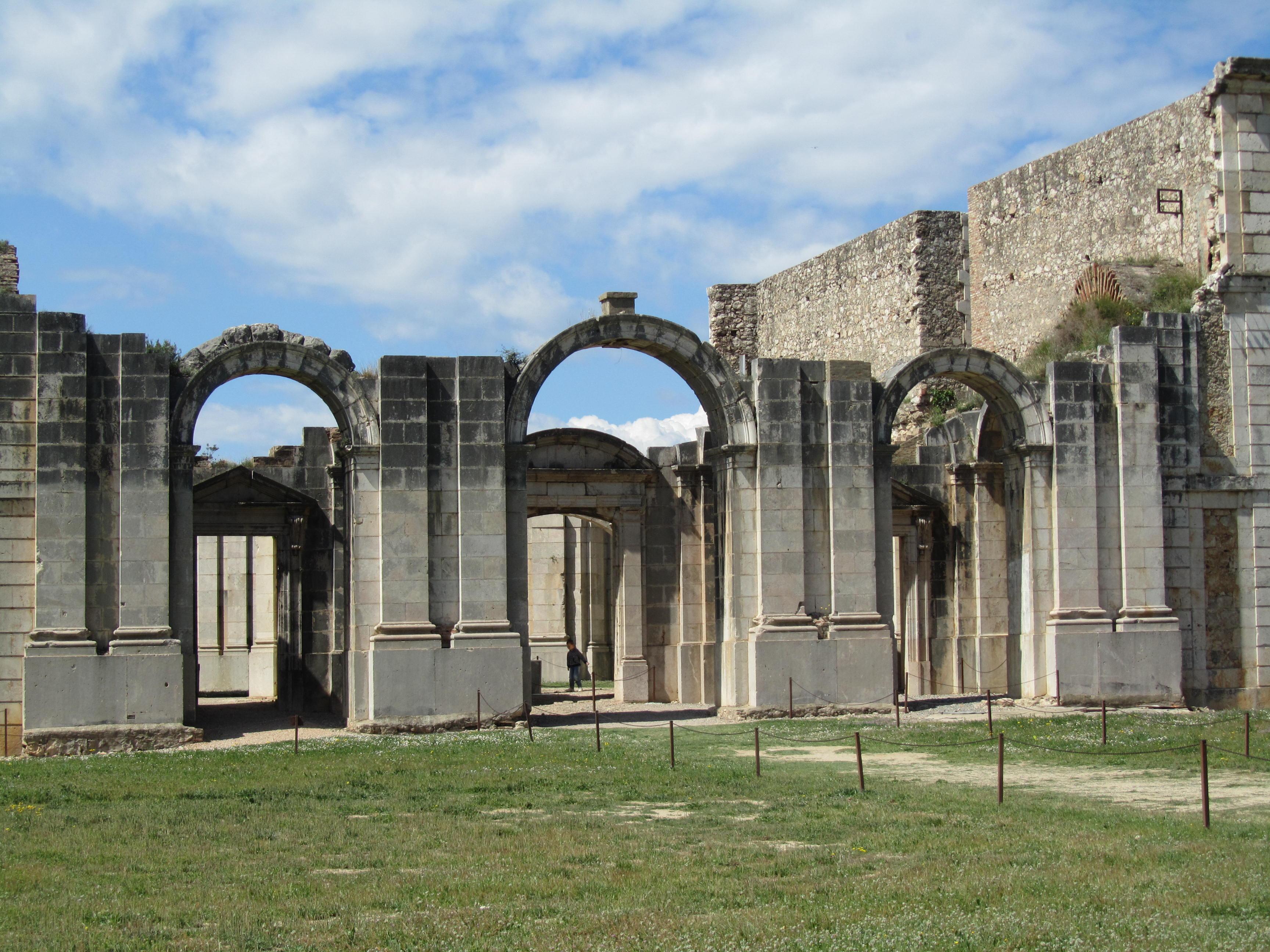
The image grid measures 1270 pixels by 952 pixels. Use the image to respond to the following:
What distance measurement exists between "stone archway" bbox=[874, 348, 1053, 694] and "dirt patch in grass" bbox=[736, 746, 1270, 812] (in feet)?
17.0

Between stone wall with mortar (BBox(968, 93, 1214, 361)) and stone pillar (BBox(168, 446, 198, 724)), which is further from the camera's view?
stone wall with mortar (BBox(968, 93, 1214, 361))

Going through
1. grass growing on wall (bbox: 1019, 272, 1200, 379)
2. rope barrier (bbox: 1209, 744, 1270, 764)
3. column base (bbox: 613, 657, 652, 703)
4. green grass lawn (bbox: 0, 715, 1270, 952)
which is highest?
grass growing on wall (bbox: 1019, 272, 1200, 379)

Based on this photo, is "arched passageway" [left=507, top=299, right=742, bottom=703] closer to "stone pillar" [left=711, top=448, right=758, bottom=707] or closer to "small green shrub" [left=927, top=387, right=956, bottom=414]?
"stone pillar" [left=711, top=448, right=758, bottom=707]

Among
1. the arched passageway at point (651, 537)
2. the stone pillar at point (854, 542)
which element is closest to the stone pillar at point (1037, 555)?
the stone pillar at point (854, 542)

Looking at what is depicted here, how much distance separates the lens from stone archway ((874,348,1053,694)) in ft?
75.0

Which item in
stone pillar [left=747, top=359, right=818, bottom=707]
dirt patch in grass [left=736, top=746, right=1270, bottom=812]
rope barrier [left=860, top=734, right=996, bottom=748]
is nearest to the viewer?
dirt patch in grass [left=736, top=746, right=1270, bottom=812]

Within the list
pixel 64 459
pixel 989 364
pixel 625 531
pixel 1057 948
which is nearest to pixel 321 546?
pixel 625 531

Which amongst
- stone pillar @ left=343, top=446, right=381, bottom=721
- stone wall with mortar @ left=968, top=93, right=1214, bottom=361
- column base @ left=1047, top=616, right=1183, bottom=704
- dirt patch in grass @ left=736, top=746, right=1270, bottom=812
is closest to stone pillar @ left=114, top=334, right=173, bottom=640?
stone pillar @ left=343, top=446, right=381, bottom=721

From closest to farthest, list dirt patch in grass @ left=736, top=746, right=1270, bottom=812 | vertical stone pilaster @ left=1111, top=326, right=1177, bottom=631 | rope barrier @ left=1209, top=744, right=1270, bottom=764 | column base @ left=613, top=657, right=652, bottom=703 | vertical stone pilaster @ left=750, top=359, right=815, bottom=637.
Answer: dirt patch in grass @ left=736, top=746, right=1270, bottom=812 < rope barrier @ left=1209, top=744, right=1270, bottom=764 < vertical stone pilaster @ left=750, top=359, right=815, bottom=637 < vertical stone pilaster @ left=1111, top=326, right=1177, bottom=631 < column base @ left=613, top=657, right=652, bottom=703

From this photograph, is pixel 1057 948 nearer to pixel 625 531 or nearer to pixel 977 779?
pixel 977 779

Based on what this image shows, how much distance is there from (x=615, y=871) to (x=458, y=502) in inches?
412

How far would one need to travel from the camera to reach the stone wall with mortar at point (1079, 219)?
27.2m

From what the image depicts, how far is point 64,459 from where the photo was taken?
1988 cm

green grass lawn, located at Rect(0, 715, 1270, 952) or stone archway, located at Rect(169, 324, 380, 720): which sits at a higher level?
stone archway, located at Rect(169, 324, 380, 720)
